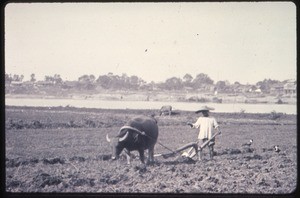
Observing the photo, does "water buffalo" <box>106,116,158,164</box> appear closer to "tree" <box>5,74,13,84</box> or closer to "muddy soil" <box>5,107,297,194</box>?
"muddy soil" <box>5,107,297,194</box>

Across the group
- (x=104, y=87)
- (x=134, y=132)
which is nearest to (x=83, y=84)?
(x=104, y=87)

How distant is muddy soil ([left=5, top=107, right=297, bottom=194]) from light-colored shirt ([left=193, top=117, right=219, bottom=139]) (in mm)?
120

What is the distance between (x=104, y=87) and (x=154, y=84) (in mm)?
732

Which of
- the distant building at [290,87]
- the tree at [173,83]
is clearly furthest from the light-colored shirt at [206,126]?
the distant building at [290,87]

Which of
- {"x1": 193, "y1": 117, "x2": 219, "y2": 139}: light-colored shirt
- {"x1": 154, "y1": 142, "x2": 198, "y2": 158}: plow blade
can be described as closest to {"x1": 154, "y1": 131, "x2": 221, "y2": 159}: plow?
{"x1": 154, "y1": 142, "x2": 198, "y2": 158}: plow blade

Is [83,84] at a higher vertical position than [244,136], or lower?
higher

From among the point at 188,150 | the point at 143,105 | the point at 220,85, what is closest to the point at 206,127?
the point at 188,150

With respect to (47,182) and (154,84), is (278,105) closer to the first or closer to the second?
(154,84)

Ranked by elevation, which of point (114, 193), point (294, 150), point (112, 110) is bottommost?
point (114, 193)

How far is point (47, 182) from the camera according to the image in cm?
666

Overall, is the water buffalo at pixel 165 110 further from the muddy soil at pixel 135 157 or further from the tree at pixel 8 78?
the tree at pixel 8 78

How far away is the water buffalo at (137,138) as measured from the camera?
6.99 m

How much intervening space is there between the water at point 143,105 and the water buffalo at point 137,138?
0.74 feet

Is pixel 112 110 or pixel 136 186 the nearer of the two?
pixel 136 186
